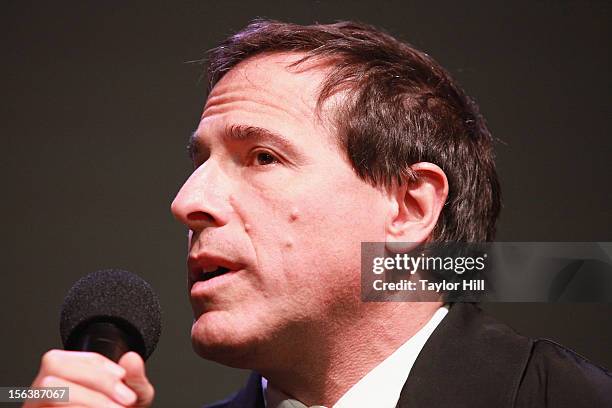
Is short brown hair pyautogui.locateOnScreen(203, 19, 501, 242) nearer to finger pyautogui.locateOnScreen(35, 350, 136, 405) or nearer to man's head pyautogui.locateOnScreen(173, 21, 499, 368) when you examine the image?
man's head pyautogui.locateOnScreen(173, 21, 499, 368)

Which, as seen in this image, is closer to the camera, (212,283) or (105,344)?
(105,344)

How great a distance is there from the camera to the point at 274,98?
5.08 feet

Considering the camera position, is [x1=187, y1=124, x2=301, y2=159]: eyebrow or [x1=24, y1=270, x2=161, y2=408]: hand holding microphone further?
[x1=187, y1=124, x2=301, y2=159]: eyebrow

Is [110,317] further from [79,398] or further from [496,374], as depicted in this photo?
[496,374]

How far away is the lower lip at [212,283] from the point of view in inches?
55.8

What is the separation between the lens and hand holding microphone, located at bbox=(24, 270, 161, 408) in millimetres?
966

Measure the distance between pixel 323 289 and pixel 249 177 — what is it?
247 millimetres

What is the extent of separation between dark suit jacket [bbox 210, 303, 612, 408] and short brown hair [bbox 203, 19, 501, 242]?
0.81 ft

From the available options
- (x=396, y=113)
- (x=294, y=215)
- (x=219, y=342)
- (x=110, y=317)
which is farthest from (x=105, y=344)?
(x=396, y=113)

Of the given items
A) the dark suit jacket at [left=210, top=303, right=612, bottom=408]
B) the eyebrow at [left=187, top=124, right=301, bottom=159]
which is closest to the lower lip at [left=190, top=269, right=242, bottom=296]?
the eyebrow at [left=187, top=124, right=301, bottom=159]

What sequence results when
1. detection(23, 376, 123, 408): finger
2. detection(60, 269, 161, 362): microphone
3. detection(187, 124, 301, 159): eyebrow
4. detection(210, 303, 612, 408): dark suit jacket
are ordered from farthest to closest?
detection(187, 124, 301, 159): eyebrow < detection(210, 303, 612, 408): dark suit jacket < detection(60, 269, 161, 362): microphone < detection(23, 376, 123, 408): finger

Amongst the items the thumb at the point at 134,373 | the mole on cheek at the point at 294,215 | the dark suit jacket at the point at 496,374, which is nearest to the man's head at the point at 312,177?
the mole on cheek at the point at 294,215

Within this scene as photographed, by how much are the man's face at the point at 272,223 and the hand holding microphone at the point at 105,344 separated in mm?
221

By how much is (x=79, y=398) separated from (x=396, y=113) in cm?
92
